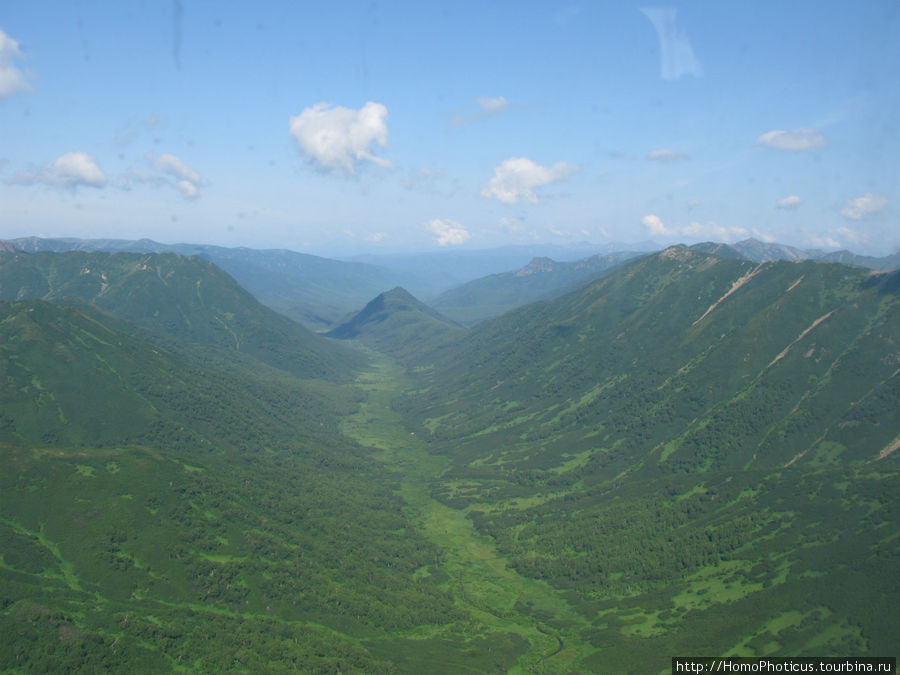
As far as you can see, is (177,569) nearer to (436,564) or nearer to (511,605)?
(436,564)

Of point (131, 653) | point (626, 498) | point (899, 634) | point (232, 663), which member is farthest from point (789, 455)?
point (131, 653)

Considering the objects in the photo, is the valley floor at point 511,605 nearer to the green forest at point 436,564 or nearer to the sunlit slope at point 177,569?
the green forest at point 436,564

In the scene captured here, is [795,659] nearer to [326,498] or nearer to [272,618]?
[272,618]

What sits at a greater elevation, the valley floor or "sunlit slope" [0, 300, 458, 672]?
"sunlit slope" [0, 300, 458, 672]

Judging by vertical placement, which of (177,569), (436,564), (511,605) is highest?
(177,569)

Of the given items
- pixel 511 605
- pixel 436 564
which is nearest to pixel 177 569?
pixel 436 564

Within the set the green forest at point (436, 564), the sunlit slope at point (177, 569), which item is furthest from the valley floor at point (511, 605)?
the sunlit slope at point (177, 569)

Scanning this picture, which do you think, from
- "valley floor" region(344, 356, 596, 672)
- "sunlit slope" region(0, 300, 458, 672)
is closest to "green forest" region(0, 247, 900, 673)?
"sunlit slope" region(0, 300, 458, 672)

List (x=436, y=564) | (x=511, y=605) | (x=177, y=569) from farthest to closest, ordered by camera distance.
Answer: (x=436, y=564) → (x=511, y=605) → (x=177, y=569)

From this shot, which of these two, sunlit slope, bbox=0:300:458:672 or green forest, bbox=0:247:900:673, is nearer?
sunlit slope, bbox=0:300:458:672

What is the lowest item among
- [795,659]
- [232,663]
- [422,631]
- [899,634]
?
[422,631]

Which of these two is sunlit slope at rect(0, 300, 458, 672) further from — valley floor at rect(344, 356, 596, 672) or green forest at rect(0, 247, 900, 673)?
valley floor at rect(344, 356, 596, 672)
